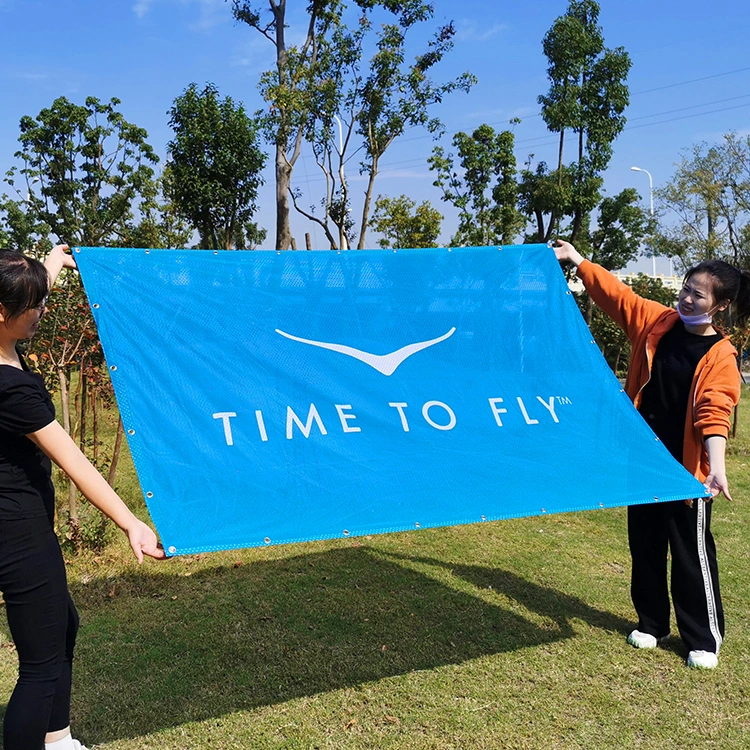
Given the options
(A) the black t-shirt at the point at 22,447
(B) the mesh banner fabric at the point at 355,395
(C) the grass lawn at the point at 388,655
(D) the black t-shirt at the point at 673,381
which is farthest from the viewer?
(D) the black t-shirt at the point at 673,381

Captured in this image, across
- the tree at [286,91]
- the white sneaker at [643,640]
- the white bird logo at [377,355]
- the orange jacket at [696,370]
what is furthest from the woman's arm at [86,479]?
the tree at [286,91]

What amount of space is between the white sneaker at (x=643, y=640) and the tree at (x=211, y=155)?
14.8 meters

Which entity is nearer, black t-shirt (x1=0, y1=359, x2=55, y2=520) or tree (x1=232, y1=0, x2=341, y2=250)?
black t-shirt (x1=0, y1=359, x2=55, y2=520)

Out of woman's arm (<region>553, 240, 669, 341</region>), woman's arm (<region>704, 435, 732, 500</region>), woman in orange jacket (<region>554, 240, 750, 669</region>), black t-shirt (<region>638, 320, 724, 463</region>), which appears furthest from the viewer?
woman's arm (<region>553, 240, 669, 341</region>)

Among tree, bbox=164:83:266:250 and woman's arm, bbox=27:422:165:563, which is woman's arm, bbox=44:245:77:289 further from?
tree, bbox=164:83:266:250

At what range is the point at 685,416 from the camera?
3.63 metres

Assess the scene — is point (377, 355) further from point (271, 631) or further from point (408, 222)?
point (408, 222)

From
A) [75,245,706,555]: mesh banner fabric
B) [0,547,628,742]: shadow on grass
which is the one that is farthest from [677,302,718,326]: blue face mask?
[0,547,628,742]: shadow on grass

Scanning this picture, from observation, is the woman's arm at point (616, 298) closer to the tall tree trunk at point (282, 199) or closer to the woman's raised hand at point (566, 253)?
the woman's raised hand at point (566, 253)

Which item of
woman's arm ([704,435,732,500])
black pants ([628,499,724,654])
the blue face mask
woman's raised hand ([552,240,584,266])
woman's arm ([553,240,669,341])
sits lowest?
black pants ([628,499,724,654])

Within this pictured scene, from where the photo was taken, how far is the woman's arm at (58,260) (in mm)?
2820

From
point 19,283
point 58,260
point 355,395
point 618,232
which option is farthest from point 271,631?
point 618,232

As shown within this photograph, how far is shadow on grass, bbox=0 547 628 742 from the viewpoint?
11.5ft

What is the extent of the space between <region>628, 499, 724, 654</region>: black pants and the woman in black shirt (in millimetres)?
2637
